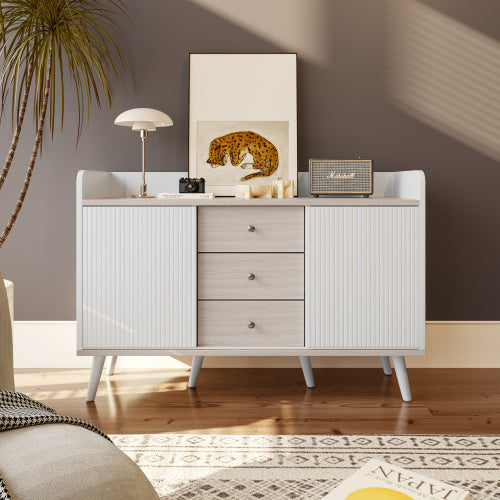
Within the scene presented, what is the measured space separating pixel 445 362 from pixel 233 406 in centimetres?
114

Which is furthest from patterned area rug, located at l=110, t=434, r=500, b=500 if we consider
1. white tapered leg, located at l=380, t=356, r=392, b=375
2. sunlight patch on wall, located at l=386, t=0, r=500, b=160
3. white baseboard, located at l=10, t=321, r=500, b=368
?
sunlight patch on wall, located at l=386, t=0, r=500, b=160

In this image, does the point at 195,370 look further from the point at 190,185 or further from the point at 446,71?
the point at 446,71

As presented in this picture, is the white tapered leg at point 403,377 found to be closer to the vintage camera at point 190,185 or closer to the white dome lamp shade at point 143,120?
the vintage camera at point 190,185

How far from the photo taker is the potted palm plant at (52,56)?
2361 millimetres

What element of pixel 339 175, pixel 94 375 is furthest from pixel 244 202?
pixel 94 375

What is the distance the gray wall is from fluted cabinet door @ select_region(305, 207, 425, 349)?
1.88ft

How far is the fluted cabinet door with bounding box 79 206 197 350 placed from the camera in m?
2.21

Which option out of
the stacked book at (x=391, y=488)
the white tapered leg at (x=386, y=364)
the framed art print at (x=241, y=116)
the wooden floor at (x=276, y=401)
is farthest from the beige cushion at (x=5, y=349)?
the white tapered leg at (x=386, y=364)

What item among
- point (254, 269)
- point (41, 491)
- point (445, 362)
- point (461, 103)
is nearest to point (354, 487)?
point (41, 491)

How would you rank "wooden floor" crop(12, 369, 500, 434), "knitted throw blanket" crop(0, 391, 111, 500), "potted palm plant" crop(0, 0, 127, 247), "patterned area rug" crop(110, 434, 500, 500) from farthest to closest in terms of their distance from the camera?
"potted palm plant" crop(0, 0, 127, 247) → "wooden floor" crop(12, 369, 500, 434) → "patterned area rug" crop(110, 434, 500, 500) → "knitted throw blanket" crop(0, 391, 111, 500)

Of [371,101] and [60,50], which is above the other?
[60,50]

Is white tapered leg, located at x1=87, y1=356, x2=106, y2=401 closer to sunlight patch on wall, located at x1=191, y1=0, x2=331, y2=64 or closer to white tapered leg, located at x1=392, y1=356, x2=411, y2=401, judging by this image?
white tapered leg, located at x1=392, y1=356, x2=411, y2=401

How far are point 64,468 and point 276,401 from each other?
1616mm

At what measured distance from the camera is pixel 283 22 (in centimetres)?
272
